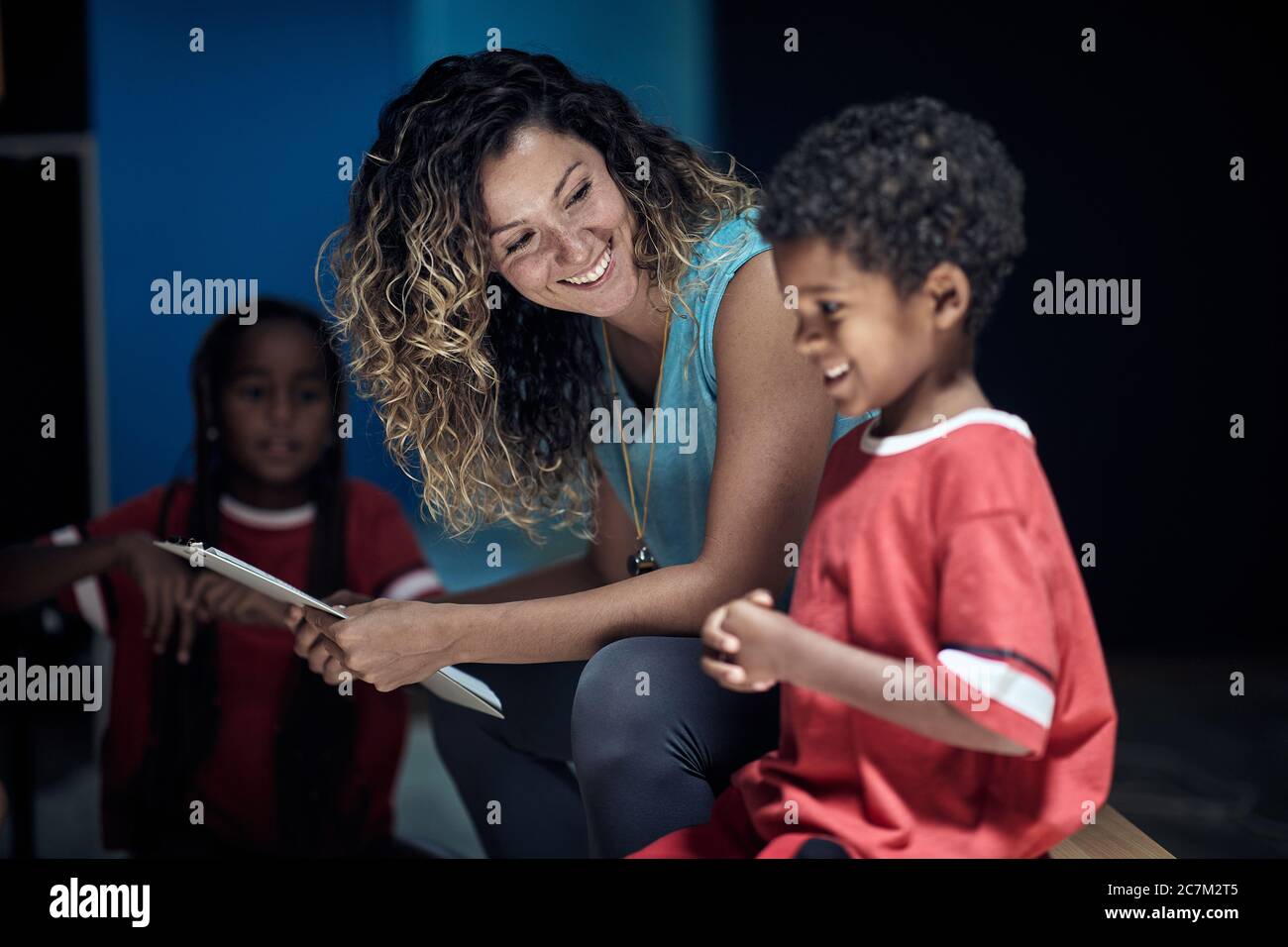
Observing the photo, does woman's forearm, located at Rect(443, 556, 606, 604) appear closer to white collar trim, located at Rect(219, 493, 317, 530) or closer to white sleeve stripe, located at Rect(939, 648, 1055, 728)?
white collar trim, located at Rect(219, 493, 317, 530)

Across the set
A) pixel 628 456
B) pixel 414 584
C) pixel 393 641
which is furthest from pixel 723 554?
pixel 414 584

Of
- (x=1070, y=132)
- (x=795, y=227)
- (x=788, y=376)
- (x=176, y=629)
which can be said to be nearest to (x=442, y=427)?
(x=788, y=376)

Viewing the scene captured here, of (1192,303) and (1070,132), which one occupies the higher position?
(1070,132)

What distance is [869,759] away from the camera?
1108mm

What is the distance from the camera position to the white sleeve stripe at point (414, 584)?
195 centimetres

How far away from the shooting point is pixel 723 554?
51.5 inches

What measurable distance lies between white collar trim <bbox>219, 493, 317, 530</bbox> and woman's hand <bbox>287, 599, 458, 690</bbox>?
58 cm

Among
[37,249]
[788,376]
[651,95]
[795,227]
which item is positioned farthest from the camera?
[37,249]

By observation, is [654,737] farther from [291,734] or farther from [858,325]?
[291,734]

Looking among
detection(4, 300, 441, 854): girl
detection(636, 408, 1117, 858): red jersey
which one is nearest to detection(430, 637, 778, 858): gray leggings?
detection(636, 408, 1117, 858): red jersey

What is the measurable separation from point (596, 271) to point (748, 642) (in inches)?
19.0

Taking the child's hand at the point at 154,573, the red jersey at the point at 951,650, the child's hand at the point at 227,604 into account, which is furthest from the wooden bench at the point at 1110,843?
the child's hand at the point at 154,573
